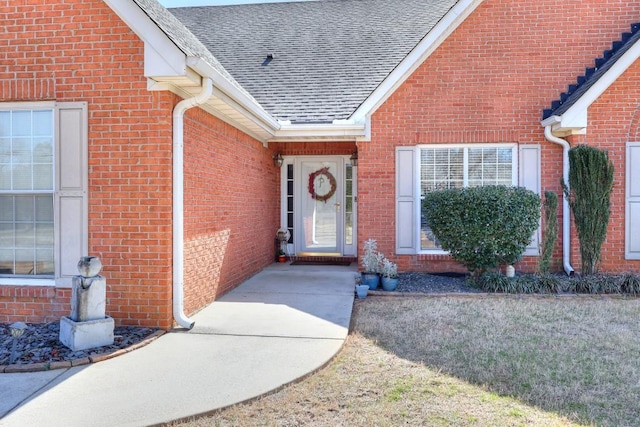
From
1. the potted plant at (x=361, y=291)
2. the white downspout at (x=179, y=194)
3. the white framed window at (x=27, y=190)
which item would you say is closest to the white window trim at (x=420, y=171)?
the potted plant at (x=361, y=291)

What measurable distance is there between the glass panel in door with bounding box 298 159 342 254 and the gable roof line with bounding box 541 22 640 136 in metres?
4.93

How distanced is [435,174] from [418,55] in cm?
222

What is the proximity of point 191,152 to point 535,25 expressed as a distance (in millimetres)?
6947

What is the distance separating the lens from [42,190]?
18.7 ft

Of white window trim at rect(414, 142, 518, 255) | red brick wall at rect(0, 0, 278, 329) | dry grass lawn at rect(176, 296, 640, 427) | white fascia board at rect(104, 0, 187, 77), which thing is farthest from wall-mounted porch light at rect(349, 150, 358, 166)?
white fascia board at rect(104, 0, 187, 77)

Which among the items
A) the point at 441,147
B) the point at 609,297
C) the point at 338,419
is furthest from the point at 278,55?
the point at 338,419

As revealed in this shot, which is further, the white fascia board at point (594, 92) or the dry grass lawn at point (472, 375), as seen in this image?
the white fascia board at point (594, 92)

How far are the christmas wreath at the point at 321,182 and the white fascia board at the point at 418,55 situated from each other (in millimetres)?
2497

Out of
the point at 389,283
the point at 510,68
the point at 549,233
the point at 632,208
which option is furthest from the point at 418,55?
the point at 632,208

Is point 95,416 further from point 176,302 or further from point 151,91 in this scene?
point 151,91

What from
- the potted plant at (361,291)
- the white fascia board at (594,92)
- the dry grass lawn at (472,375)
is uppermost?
the white fascia board at (594,92)

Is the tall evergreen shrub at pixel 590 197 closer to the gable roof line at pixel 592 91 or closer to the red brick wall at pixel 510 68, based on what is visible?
the gable roof line at pixel 592 91

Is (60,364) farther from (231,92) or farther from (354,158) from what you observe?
(354,158)

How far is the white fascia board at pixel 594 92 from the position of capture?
810 cm
